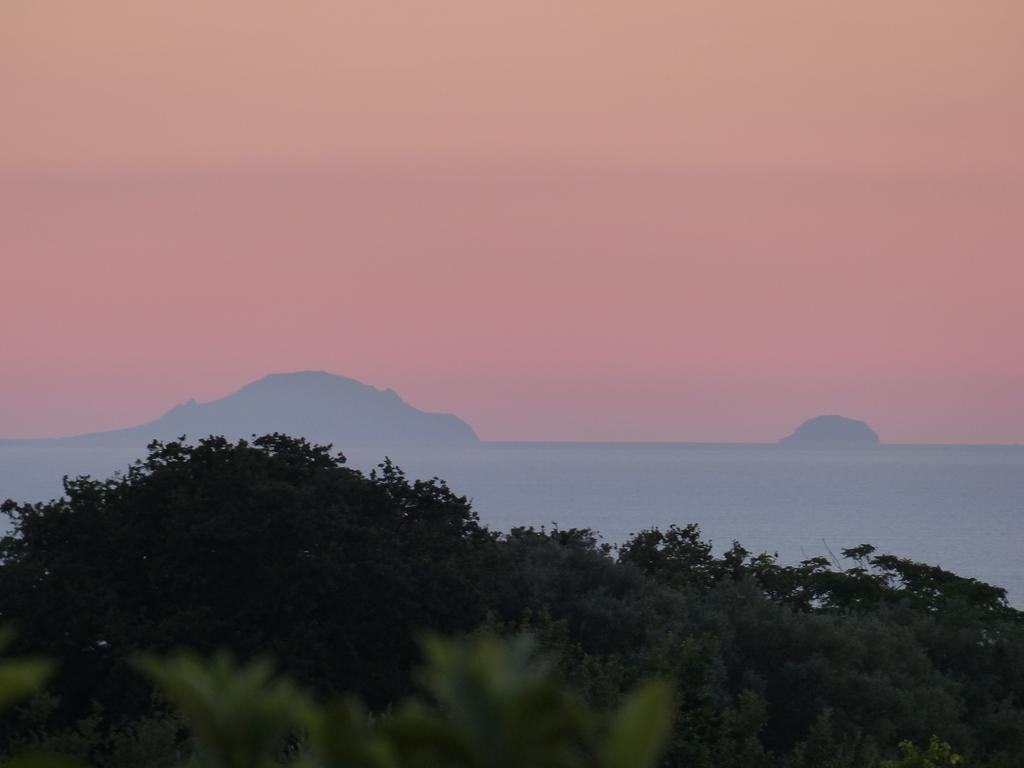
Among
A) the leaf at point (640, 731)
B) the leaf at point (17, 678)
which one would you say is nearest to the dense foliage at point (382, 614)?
the leaf at point (640, 731)

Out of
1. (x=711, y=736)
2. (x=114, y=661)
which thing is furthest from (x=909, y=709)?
(x=114, y=661)

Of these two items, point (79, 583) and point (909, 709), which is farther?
point (909, 709)

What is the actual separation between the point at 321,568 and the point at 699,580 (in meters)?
15.9

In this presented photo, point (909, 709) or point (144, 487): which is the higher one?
point (144, 487)

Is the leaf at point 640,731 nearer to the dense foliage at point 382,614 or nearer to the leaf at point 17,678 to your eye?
the leaf at point 17,678

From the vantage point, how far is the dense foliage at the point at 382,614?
2078 cm

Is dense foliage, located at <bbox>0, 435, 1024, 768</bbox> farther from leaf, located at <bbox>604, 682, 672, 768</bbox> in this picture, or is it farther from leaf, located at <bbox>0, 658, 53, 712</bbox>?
leaf, located at <bbox>0, 658, 53, 712</bbox>

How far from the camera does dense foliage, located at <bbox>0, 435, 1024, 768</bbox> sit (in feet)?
68.2

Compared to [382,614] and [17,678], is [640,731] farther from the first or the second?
[382,614]

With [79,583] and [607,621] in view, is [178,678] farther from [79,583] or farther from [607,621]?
[607,621]

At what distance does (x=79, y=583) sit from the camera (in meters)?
23.1

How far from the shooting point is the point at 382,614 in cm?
2384

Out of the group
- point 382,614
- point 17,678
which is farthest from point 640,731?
point 382,614

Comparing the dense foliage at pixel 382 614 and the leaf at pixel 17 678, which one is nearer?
the leaf at pixel 17 678
